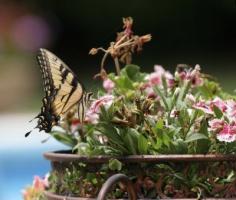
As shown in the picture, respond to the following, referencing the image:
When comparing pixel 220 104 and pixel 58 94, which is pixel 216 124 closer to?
pixel 220 104

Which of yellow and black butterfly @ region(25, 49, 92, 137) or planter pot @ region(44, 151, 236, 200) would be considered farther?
yellow and black butterfly @ region(25, 49, 92, 137)

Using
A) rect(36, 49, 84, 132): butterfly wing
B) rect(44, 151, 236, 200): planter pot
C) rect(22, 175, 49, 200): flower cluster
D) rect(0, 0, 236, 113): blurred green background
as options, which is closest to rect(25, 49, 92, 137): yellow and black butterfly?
rect(36, 49, 84, 132): butterfly wing

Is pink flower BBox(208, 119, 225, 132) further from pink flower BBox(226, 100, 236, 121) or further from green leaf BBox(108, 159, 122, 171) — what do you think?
green leaf BBox(108, 159, 122, 171)

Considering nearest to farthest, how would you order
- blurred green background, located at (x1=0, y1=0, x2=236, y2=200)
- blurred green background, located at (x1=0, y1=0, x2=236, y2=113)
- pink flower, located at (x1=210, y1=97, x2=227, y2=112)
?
pink flower, located at (x1=210, y1=97, x2=227, y2=112) → blurred green background, located at (x1=0, y1=0, x2=236, y2=200) → blurred green background, located at (x1=0, y1=0, x2=236, y2=113)

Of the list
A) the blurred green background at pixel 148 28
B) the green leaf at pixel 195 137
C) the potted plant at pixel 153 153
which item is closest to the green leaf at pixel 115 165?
the potted plant at pixel 153 153

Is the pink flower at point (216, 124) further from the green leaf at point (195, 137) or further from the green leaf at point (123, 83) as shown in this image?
the green leaf at point (123, 83)

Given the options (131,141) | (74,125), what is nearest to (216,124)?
(131,141)

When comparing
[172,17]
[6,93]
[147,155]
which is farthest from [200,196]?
[172,17]
